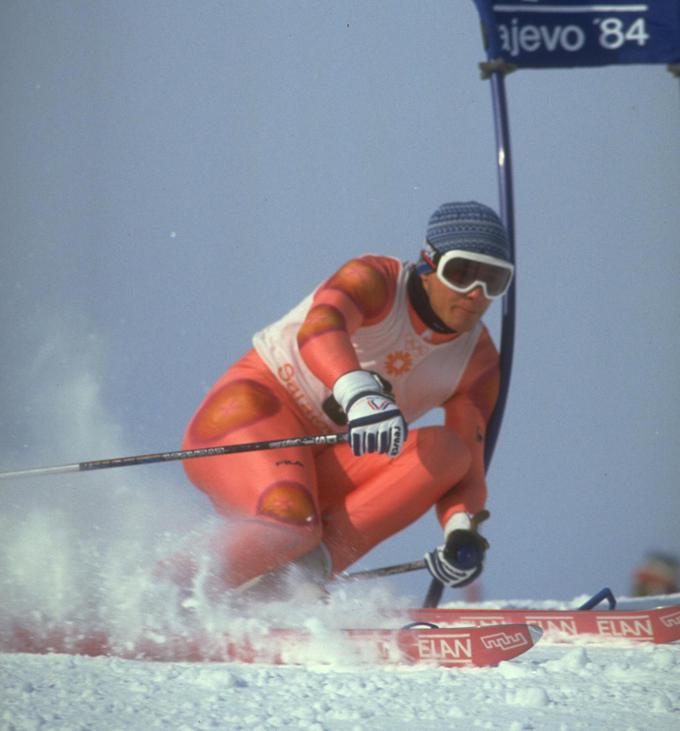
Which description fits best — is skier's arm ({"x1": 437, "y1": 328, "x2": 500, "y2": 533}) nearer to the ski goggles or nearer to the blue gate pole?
the blue gate pole

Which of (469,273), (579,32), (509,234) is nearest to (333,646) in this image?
(469,273)

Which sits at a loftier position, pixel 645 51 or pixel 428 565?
pixel 645 51

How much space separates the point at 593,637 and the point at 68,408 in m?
2.07

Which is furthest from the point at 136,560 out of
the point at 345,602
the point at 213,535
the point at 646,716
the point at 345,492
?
the point at 646,716

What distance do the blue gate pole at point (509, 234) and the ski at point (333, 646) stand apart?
1.19 metres

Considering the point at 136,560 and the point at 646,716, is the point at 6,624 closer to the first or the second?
the point at 136,560

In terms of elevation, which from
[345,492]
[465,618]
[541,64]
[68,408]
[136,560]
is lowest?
[465,618]

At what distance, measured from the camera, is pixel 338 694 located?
167 cm

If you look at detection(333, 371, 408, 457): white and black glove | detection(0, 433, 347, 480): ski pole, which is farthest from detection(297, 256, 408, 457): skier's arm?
detection(0, 433, 347, 480): ski pole

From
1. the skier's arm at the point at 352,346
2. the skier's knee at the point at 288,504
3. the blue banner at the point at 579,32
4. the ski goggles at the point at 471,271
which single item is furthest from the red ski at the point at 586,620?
the blue banner at the point at 579,32

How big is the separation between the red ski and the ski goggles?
37.0 inches

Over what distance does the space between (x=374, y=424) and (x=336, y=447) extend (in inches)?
30.0

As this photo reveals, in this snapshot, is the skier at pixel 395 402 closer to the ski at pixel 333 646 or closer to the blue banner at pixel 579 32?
the ski at pixel 333 646

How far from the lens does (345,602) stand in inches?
105
